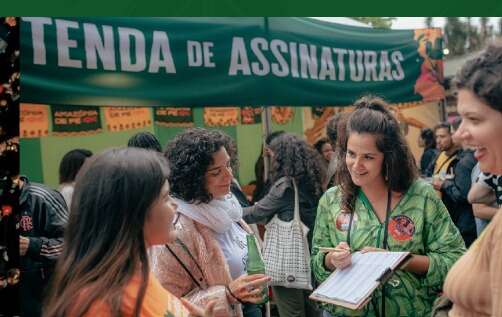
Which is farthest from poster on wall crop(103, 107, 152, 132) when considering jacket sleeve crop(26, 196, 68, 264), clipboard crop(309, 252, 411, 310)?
clipboard crop(309, 252, 411, 310)

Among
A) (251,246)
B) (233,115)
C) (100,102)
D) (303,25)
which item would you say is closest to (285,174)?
(303,25)

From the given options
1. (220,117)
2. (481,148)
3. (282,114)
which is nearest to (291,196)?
(481,148)

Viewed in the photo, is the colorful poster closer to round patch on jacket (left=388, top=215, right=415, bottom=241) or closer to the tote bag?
the tote bag

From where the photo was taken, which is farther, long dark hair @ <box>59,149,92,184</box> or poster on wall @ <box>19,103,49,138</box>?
poster on wall @ <box>19,103,49,138</box>

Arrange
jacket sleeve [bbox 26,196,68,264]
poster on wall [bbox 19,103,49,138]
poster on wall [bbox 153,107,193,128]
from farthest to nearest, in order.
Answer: poster on wall [bbox 153,107,193,128] → poster on wall [bbox 19,103,49,138] → jacket sleeve [bbox 26,196,68,264]

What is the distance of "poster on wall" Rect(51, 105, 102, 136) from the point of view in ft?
19.9

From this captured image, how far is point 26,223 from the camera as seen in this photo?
135 inches

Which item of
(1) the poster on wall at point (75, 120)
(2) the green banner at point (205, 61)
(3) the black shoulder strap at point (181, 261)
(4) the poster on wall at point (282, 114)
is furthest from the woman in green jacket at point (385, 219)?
(4) the poster on wall at point (282, 114)

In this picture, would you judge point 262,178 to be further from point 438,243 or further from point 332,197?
point 438,243

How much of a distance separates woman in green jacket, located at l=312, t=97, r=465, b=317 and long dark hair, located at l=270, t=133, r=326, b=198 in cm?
160

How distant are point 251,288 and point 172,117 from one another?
522 cm

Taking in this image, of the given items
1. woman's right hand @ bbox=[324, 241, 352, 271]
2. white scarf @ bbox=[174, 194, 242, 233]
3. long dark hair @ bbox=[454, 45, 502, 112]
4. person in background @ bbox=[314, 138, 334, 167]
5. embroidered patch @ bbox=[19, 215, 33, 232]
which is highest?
long dark hair @ bbox=[454, 45, 502, 112]

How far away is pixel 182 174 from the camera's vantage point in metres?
2.61

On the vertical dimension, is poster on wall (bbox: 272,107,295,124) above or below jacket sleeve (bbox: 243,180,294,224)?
above
